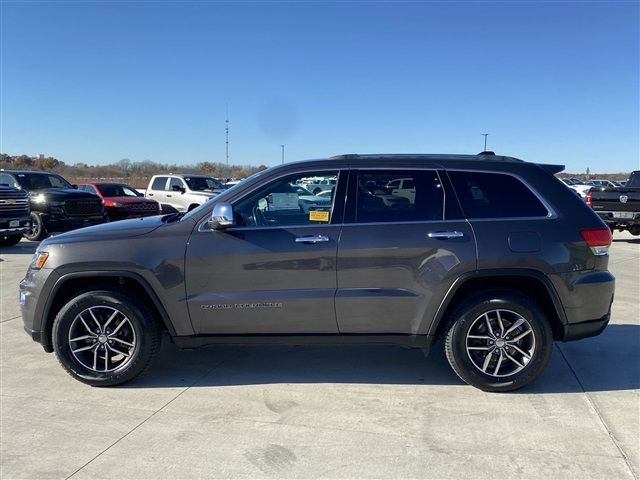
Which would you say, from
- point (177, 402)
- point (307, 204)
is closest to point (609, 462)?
point (307, 204)

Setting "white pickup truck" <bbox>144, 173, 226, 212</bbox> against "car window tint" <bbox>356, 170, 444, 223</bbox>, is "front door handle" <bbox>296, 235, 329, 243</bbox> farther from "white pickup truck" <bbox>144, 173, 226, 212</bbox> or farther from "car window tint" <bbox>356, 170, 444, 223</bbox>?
"white pickup truck" <bbox>144, 173, 226, 212</bbox>

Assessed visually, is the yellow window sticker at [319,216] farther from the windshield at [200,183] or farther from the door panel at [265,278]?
the windshield at [200,183]

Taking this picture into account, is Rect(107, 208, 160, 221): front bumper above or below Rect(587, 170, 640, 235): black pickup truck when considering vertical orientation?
below

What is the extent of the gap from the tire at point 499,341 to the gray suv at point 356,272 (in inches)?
0.4

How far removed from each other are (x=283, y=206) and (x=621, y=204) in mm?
12606

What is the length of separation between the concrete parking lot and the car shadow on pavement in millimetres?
18

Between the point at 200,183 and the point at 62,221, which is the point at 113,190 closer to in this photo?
the point at 200,183

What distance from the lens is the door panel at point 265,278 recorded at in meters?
3.97

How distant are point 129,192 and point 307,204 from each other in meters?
15.5

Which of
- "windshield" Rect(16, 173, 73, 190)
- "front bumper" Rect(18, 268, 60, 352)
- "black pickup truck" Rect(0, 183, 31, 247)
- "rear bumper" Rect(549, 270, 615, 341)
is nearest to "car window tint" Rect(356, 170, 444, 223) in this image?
"rear bumper" Rect(549, 270, 615, 341)

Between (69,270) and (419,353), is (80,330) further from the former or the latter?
(419,353)

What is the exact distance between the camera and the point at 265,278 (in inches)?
157

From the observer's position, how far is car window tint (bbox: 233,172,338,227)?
4.10 metres

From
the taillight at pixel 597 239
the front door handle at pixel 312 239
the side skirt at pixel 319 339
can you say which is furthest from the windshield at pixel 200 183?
the taillight at pixel 597 239
